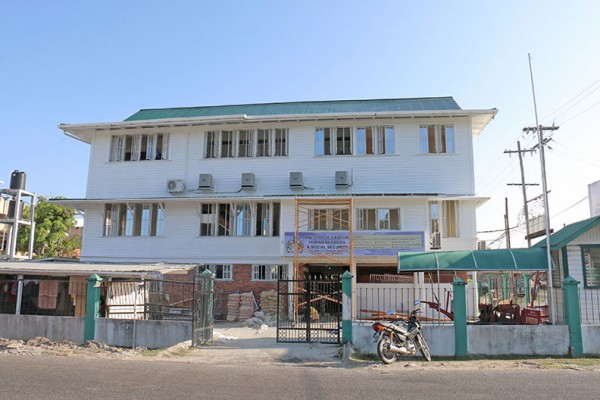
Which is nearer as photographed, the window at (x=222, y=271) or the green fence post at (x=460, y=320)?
the green fence post at (x=460, y=320)

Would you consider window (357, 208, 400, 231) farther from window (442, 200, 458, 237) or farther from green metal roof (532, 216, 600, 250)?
green metal roof (532, 216, 600, 250)

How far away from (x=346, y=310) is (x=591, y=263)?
8029 mm

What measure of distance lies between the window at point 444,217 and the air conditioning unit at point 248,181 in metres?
8.09

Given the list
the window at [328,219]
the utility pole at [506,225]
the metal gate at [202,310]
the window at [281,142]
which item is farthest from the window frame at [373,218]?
the utility pole at [506,225]

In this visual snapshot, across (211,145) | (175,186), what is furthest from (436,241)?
(175,186)

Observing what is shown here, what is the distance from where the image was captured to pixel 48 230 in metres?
37.1

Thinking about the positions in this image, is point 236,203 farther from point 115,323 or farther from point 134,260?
point 115,323

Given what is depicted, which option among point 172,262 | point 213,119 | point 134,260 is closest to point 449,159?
point 213,119

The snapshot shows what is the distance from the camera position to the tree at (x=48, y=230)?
121ft

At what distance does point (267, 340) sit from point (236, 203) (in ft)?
31.6

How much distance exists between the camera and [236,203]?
23.1m

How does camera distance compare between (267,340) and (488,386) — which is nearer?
(488,386)

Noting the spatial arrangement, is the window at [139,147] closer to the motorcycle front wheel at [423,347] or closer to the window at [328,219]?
the window at [328,219]

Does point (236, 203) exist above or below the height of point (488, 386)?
above
